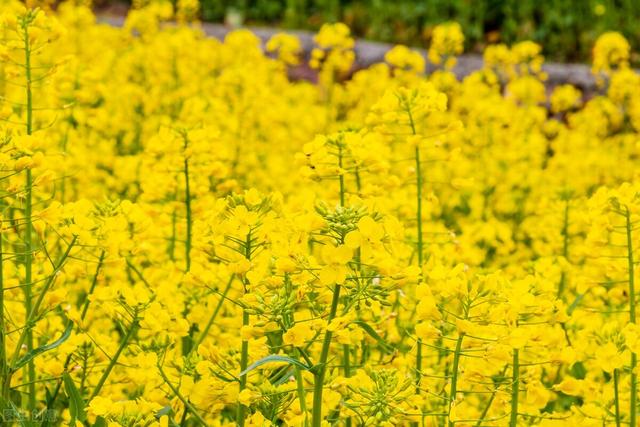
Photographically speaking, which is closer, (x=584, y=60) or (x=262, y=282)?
(x=262, y=282)

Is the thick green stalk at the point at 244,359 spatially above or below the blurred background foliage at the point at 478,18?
below

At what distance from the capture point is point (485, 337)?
2.11 metres

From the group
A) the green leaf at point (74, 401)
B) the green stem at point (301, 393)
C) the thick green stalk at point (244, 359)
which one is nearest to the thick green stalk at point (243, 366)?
the thick green stalk at point (244, 359)

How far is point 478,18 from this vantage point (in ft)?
33.2

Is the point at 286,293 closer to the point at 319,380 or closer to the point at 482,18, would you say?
the point at 319,380

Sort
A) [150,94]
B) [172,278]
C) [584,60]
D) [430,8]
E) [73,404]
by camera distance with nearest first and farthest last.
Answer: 1. [73,404]
2. [172,278]
3. [150,94]
4. [584,60]
5. [430,8]

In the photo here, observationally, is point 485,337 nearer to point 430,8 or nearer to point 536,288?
point 536,288

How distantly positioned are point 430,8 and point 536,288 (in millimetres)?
8298

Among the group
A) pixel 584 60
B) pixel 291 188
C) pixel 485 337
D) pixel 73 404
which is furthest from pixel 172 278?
pixel 584 60

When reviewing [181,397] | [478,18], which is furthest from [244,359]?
[478,18]

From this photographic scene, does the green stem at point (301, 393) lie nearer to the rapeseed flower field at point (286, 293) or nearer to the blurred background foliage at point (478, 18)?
the rapeseed flower field at point (286, 293)

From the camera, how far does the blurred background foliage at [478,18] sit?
9.76 meters

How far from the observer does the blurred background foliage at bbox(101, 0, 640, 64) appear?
32.0 ft

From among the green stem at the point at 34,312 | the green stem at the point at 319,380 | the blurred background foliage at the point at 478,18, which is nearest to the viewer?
the green stem at the point at 319,380
